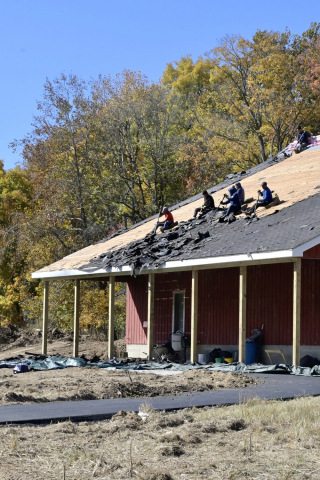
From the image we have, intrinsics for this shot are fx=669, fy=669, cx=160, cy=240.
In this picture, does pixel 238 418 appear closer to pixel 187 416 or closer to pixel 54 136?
pixel 187 416

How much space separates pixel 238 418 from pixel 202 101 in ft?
156

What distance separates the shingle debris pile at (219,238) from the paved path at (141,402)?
4.33m

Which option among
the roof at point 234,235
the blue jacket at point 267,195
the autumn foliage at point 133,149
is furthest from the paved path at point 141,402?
the autumn foliage at point 133,149

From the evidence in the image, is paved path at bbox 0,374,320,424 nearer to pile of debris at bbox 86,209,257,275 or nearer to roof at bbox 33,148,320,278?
roof at bbox 33,148,320,278

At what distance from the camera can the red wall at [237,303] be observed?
19938 mm

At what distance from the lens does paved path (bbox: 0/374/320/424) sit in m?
9.86

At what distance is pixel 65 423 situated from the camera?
30.1 ft

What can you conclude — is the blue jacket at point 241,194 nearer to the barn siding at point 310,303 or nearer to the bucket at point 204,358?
the barn siding at point 310,303

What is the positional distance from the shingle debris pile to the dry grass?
7810mm

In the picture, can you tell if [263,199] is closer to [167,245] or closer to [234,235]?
[234,235]

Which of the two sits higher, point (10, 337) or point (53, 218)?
point (53, 218)

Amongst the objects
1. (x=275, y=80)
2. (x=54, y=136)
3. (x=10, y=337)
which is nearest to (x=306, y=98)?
(x=275, y=80)

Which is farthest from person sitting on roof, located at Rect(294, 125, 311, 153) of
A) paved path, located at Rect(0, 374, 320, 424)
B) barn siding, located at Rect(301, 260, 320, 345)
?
paved path, located at Rect(0, 374, 320, 424)

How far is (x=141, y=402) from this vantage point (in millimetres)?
11570
